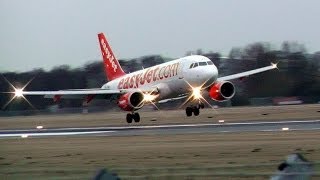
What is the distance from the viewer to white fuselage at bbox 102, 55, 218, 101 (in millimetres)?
57812

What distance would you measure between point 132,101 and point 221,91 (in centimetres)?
703

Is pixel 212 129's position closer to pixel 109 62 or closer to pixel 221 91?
pixel 221 91

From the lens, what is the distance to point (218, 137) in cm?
3491

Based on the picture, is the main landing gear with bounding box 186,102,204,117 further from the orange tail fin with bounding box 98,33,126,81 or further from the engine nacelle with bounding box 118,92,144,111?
the orange tail fin with bounding box 98,33,126,81

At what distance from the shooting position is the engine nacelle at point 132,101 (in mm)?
59688

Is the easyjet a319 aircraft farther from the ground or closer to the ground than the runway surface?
farther from the ground

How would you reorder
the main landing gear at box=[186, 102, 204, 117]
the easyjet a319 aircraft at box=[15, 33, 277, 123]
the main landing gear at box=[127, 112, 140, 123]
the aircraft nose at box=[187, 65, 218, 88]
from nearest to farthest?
the aircraft nose at box=[187, 65, 218, 88]
the easyjet a319 aircraft at box=[15, 33, 277, 123]
the main landing gear at box=[186, 102, 204, 117]
the main landing gear at box=[127, 112, 140, 123]

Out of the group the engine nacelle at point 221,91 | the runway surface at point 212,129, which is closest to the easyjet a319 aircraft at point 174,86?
the engine nacelle at point 221,91

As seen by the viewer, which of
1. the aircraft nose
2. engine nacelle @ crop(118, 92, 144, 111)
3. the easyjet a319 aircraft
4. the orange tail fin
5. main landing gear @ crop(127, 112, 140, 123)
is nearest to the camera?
the aircraft nose

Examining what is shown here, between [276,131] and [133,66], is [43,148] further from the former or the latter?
[133,66]

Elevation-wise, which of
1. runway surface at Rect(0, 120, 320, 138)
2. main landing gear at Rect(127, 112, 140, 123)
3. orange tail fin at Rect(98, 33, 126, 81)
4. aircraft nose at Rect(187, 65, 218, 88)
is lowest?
runway surface at Rect(0, 120, 320, 138)

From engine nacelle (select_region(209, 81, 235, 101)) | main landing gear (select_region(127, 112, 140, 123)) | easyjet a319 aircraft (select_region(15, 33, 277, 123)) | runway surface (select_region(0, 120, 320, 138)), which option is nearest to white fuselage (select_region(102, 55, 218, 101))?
easyjet a319 aircraft (select_region(15, 33, 277, 123))

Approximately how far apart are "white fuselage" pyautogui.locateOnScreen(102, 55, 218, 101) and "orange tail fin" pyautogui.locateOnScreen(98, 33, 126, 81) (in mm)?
9479

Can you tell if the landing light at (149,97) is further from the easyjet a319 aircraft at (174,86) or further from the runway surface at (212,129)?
the runway surface at (212,129)
